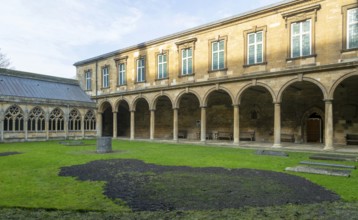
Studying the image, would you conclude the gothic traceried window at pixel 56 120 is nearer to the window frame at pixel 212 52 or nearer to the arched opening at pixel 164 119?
the arched opening at pixel 164 119

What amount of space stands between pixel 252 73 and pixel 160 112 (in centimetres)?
1255

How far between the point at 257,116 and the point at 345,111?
5.98 meters

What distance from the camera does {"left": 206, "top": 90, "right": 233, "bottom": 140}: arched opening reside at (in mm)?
23484

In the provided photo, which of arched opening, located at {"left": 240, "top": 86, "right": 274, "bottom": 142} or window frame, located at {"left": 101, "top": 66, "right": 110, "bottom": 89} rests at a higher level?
window frame, located at {"left": 101, "top": 66, "right": 110, "bottom": 89}

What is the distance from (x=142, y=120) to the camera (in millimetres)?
29578

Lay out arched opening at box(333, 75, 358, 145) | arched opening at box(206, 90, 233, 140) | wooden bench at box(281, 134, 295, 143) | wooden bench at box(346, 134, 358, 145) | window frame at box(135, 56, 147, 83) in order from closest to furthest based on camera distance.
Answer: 1. wooden bench at box(346, 134, 358, 145)
2. arched opening at box(333, 75, 358, 145)
3. wooden bench at box(281, 134, 295, 143)
4. arched opening at box(206, 90, 233, 140)
5. window frame at box(135, 56, 147, 83)

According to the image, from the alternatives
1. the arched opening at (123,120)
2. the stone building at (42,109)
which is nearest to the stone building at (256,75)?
the stone building at (42,109)

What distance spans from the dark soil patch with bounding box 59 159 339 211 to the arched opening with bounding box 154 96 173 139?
17.7 m

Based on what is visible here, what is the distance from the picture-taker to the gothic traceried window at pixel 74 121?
25.5 meters

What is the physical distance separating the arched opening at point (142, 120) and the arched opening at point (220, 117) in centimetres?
722

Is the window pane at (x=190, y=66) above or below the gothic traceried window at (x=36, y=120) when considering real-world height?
above

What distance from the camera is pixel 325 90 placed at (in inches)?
596

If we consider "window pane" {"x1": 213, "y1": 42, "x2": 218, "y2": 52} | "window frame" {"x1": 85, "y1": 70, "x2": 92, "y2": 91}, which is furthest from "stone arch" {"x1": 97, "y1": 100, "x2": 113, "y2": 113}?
"window pane" {"x1": 213, "y1": 42, "x2": 218, "y2": 52}

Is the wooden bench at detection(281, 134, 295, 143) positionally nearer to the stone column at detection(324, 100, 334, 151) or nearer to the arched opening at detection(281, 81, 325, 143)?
the arched opening at detection(281, 81, 325, 143)
